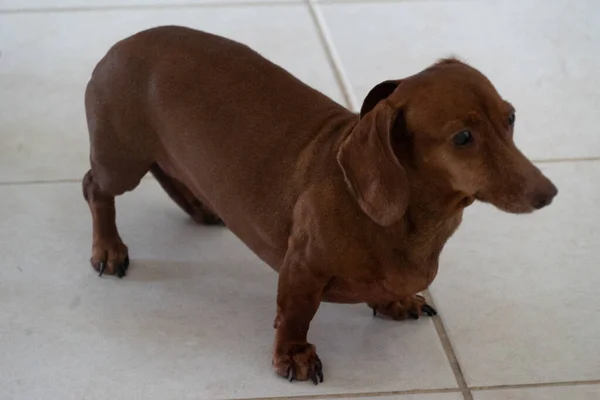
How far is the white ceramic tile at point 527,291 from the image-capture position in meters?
1.65

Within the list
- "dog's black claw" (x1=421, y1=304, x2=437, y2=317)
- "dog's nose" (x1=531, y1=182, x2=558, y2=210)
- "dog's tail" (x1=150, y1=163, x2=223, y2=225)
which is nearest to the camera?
"dog's nose" (x1=531, y1=182, x2=558, y2=210)

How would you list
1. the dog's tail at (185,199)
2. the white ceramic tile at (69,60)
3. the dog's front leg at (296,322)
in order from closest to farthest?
the dog's front leg at (296,322) → the dog's tail at (185,199) → the white ceramic tile at (69,60)

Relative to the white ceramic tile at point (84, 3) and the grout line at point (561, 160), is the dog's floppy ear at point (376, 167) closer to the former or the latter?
the grout line at point (561, 160)

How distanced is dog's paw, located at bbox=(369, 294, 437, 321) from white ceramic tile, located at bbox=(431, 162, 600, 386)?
42mm

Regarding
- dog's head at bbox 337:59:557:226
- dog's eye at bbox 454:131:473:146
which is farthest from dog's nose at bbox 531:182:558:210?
dog's eye at bbox 454:131:473:146

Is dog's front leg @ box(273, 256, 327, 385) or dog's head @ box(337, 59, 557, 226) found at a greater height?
dog's head @ box(337, 59, 557, 226)

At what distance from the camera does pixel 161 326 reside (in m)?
1.70

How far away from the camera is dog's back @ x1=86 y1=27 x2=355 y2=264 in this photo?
1.56 meters

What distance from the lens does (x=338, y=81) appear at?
8.29 feet

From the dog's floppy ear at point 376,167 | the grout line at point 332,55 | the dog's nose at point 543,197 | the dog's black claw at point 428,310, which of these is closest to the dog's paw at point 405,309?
the dog's black claw at point 428,310

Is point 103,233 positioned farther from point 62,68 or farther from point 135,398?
point 62,68

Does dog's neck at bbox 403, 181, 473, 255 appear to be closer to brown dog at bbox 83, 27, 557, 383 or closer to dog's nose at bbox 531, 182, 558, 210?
brown dog at bbox 83, 27, 557, 383

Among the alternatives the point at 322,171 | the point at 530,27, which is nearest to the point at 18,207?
the point at 322,171

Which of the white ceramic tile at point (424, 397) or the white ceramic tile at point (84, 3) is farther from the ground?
the white ceramic tile at point (84, 3)
